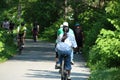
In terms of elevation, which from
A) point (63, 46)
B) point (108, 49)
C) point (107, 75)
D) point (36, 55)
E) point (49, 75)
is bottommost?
point (36, 55)

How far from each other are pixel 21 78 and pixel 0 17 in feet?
31.2

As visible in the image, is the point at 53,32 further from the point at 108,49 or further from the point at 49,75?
the point at 108,49

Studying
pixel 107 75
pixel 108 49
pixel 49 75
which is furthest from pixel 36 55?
pixel 107 75

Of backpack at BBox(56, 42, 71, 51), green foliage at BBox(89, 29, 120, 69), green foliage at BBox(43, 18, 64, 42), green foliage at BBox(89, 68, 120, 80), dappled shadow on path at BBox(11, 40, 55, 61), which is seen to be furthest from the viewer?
green foliage at BBox(43, 18, 64, 42)

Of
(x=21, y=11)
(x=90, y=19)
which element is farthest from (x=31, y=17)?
(x=90, y=19)

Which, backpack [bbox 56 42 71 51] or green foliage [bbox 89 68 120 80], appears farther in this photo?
backpack [bbox 56 42 71 51]

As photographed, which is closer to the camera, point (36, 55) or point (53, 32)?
A: point (36, 55)

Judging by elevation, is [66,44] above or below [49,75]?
above

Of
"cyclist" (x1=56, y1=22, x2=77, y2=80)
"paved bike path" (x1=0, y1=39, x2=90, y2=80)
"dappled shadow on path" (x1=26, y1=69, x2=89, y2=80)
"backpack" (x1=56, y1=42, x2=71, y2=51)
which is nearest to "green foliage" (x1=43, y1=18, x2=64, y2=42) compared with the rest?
"paved bike path" (x1=0, y1=39, x2=90, y2=80)

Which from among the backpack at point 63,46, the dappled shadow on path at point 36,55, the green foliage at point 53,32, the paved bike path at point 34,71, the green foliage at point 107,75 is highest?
the backpack at point 63,46

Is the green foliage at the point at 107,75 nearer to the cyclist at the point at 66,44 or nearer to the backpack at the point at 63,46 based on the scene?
the cyclist at the point at 66,44

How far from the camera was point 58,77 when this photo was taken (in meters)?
18.5

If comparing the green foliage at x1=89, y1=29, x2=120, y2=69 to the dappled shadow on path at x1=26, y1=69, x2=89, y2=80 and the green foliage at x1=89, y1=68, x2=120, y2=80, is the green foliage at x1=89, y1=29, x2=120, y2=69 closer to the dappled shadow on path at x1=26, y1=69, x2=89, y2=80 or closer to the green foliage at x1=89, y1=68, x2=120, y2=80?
the green foliage at x1=89, y1=68, x2=120, y2=80

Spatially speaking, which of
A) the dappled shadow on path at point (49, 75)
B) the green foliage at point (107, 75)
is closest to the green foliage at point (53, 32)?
the dappled shadow on path at point (49, 75)
